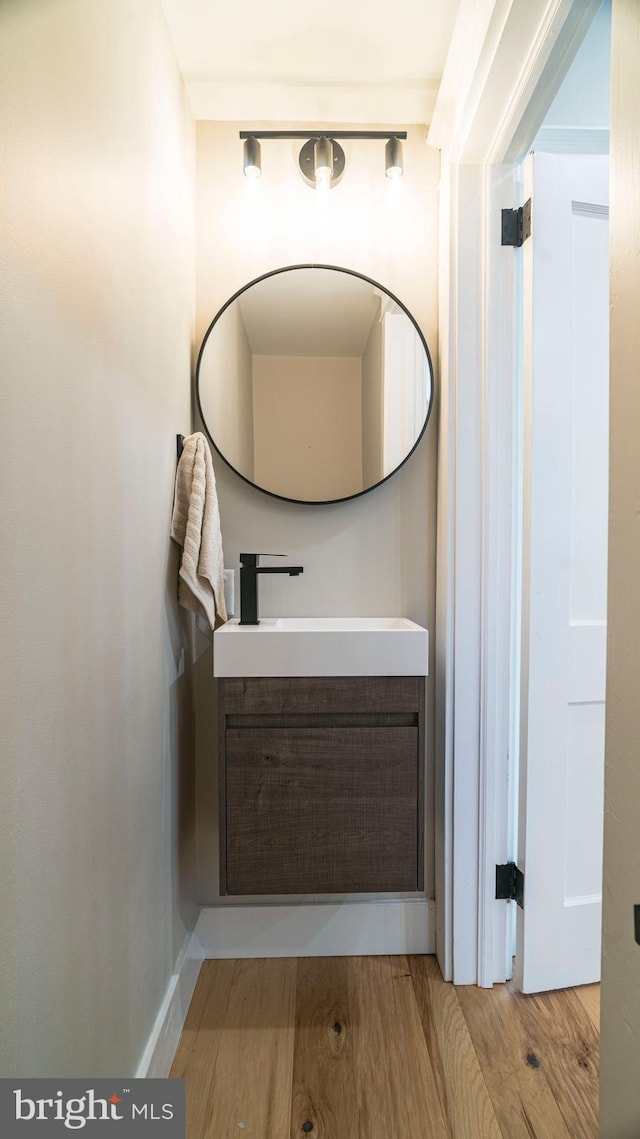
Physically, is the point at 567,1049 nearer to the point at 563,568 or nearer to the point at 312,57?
the point at 563,568

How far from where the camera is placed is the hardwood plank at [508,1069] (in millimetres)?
1168

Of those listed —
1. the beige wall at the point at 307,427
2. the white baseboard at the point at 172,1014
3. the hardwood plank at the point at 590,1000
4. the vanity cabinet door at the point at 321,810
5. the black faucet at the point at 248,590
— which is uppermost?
the beige wall at the point at 307,427

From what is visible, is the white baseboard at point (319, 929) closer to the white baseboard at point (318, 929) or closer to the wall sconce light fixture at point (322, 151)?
the white baseboard at point (318, 929)

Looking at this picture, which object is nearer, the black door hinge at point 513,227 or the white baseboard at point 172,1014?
the white baseboard at point 172,1014

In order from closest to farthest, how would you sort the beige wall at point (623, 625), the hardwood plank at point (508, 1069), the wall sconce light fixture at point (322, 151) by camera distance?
the beige wall at point (623, 625)
the hardwood plank at point (508, 1069)
the wall sconce light fixture at point (322, 151)

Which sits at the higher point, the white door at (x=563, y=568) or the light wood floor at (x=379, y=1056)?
the white door at (x=563, y=568)

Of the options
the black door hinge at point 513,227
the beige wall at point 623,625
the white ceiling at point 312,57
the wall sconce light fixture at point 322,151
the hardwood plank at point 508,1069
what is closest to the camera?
the beige wall at point 623,625

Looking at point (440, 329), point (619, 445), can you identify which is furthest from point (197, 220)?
point (619, 445)

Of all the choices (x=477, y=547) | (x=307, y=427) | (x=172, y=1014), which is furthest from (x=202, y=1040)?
(x=307, y=427)

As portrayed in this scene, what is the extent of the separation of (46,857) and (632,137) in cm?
113

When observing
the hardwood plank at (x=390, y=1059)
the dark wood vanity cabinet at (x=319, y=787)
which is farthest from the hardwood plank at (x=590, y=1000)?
the dark wood vanity cabinet at (x=319, y=787)

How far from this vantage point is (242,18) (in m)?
1.40

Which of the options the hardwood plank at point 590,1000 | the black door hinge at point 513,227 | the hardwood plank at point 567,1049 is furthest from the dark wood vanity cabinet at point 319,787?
the black door hinge at point 513,227

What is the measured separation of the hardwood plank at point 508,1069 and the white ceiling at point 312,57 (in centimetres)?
240
